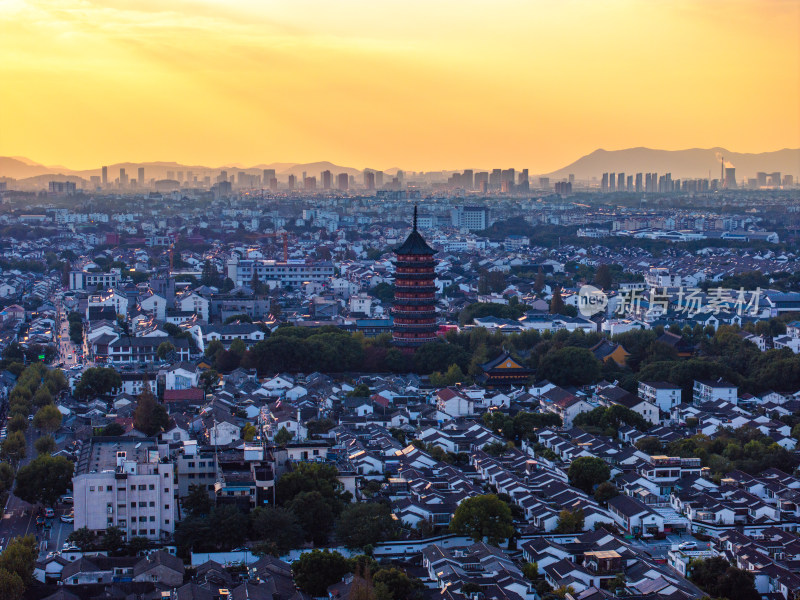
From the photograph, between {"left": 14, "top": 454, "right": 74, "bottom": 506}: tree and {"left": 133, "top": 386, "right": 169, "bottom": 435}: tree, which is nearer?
{"left": 14, "top": 454, "right": 74, "bottom": 506}: tree

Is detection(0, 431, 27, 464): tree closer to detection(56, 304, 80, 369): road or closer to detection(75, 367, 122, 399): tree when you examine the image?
detection(75, 367, 122, 399): tree

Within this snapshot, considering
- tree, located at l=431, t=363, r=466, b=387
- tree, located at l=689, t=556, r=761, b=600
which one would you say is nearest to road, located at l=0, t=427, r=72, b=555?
tree, located at l=689, t=556, r=761, b=600

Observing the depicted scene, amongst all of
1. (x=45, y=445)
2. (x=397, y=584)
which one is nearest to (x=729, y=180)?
(x=45, y=445)

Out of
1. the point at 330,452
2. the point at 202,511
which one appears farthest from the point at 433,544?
the point at 330,452

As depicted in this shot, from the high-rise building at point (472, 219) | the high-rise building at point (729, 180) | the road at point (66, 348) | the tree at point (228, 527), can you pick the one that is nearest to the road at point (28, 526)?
the tree at point (228, 527)

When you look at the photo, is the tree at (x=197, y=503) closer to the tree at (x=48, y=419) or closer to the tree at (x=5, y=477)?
the tree at (x=5, y=477)

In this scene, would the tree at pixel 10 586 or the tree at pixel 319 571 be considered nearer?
the tree at pixel 10 586

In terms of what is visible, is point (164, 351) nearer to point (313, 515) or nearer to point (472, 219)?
point (313, 515)

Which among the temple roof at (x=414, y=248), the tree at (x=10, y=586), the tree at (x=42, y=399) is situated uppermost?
the temple roof at (x=414, y=248)
